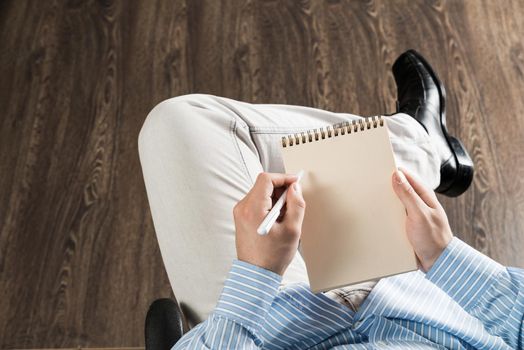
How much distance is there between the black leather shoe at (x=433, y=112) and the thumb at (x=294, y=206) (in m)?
0.55

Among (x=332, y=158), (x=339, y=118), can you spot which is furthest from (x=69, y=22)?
(x=332, y=158)

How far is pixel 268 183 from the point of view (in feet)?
1.99

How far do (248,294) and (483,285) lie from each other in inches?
9.9

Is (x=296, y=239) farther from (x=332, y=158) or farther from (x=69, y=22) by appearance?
(x=69, y=22)

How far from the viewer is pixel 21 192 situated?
54.7 inches

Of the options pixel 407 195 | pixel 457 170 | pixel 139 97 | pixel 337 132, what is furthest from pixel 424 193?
pixel 139 97

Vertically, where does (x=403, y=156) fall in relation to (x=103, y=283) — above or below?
above

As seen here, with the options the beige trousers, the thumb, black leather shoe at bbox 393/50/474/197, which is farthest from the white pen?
black leather shoe at bbox 393/50/474/197

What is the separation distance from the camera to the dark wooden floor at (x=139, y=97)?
4.16ft

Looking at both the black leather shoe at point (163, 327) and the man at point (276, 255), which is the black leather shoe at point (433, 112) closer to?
the man at point (276, 255)

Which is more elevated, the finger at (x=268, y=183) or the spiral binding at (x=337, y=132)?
the spiral binding at (x=337, y=132)

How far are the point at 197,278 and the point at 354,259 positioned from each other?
260 mm

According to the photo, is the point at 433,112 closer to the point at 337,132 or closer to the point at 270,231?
the point at 337,132

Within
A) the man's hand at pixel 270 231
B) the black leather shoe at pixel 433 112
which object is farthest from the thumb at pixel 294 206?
the black leather shoe at pixel 433 112
